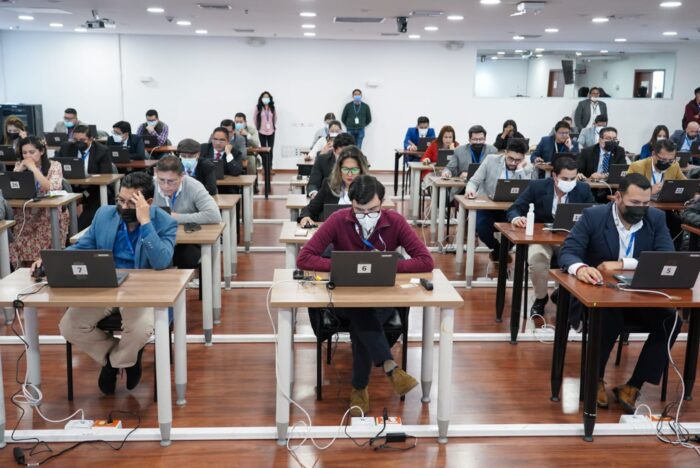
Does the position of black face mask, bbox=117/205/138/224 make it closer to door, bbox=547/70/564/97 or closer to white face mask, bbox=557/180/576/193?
white face mask, bbox=557/180/576/193

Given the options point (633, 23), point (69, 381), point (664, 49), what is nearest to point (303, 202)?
point (69, 381)

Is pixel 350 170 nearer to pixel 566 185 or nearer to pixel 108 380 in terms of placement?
pixel 566 185

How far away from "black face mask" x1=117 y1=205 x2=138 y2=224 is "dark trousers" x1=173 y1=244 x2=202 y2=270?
3.90ft

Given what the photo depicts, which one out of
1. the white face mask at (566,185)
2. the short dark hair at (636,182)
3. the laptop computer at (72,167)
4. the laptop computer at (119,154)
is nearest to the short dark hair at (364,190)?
Result: the short dark hair at (636,182)

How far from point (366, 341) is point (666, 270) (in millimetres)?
1531

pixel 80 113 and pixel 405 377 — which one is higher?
pixel 80 113

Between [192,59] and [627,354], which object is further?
[192,59]

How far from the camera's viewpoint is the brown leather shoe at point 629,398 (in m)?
3.71

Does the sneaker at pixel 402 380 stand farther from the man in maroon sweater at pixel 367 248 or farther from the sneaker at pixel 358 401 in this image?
the sneaker at pixel 358 401

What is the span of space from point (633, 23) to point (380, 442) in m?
9.47

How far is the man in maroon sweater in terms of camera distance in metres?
3.47

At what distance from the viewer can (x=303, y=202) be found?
5.74m

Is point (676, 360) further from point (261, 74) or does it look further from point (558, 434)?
point (261, 74)

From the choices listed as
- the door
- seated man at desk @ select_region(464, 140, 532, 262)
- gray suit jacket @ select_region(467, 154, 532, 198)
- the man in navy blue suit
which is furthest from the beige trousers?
the door
